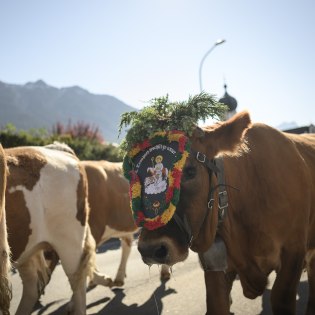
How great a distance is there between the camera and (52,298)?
5133 mm

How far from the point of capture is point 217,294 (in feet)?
9.06

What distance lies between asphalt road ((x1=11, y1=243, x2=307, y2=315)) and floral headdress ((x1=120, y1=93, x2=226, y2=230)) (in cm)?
177

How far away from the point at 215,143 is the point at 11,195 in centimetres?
198

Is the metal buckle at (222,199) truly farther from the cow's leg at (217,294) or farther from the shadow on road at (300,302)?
the shadow on road at (300,302)

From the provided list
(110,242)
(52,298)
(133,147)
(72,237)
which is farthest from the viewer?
(110,242)

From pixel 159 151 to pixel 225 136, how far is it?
0.52 meters

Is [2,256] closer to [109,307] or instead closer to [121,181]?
[109,307]

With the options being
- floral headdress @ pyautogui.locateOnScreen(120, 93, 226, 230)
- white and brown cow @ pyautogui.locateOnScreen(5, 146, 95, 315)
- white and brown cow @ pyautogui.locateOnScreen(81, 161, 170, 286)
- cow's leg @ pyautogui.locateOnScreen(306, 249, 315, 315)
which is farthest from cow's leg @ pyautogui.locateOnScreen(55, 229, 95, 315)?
cow's leg @ pyautogui.locateOnScreen(306, 249, 315, 315)

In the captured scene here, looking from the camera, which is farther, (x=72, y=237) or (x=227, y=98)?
(x=227, y=98)

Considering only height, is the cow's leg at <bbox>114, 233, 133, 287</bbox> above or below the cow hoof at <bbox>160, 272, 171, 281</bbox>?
above

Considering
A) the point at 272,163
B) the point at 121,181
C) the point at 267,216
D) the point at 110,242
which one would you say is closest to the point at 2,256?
the point at 267,216

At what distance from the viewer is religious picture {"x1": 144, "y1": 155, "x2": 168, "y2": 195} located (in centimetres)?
228

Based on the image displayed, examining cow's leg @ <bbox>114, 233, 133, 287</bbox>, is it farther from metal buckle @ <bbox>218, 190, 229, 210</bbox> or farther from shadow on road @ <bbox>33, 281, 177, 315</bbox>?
metal buckle @ <bbox>218, 190, 229, 210</bbox>

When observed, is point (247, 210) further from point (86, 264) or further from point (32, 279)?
point (32, 279)
